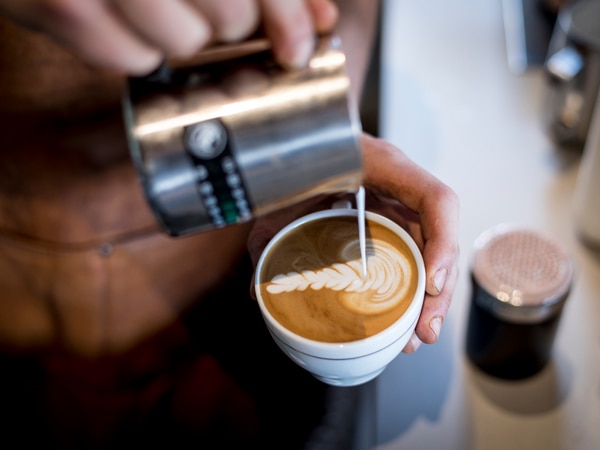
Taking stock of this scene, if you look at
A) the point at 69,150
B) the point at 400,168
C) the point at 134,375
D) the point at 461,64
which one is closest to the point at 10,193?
the point at 69,150

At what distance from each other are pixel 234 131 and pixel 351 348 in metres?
0.24

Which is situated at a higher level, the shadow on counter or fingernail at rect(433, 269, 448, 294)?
fingernail at rect(433, 269, 448, 294)

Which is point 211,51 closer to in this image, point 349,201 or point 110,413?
point 349,201

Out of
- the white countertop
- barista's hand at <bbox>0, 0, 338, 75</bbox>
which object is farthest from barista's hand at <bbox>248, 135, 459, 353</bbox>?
barista's hand at <bbox>0, 0, 338, 75</bbox>

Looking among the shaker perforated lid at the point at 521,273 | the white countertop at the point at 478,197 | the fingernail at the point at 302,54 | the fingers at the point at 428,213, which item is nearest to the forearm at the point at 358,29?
the white countertop at the point at 478,197

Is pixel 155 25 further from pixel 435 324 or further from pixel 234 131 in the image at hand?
pixel 435 324

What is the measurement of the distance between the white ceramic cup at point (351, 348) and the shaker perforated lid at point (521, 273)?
0.39 feet

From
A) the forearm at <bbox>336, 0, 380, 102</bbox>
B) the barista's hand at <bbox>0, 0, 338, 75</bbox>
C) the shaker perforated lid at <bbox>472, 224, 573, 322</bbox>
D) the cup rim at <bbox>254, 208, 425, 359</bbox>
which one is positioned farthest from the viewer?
the forearm at <bbox>336, 0, 380, 102</bbox>

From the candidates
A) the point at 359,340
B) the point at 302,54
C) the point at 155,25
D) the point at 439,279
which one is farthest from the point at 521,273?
the point at 155,25

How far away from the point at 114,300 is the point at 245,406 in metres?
0.29

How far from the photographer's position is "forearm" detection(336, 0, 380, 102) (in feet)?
3.46

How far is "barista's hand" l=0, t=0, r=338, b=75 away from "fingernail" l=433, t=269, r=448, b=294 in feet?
0.95

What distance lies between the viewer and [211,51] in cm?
54

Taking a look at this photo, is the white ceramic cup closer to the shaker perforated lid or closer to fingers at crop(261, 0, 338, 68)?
the shaker perforated lid
